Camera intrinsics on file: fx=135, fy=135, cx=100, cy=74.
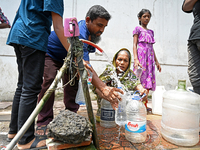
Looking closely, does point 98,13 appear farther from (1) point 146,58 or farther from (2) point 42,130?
(2) point 42,130

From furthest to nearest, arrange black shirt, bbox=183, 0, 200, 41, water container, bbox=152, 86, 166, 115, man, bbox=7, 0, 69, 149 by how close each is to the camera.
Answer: water container, bbox=152, 86, 166, 115 → black shirt, bbox=183, 0, 200, 41 → man, bbox=7, 0, 69, 149

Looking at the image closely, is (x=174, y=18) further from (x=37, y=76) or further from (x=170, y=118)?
(x=37, y=76)

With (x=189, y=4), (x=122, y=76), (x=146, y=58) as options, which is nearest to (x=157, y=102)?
(x=146, y=58)

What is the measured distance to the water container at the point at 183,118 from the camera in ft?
4.99

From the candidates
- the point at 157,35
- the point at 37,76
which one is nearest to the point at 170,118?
the point at 37,76

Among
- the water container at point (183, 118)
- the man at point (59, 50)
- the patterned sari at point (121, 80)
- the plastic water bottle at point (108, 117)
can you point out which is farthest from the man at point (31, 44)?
the water container at point (183, 118)

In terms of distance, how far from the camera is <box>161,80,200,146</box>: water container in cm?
152

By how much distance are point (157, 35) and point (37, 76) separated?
491cm

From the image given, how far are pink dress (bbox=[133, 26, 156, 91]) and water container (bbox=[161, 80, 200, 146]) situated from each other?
110 cm

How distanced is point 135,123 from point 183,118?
598 mm

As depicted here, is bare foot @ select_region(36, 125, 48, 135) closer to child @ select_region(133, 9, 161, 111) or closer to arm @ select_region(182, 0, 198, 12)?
child @ select_region(133, 9, 161, 111)

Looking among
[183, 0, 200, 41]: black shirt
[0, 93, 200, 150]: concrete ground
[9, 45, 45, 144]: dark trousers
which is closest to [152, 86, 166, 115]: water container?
[0, 93, 200, 150]: concrete ground

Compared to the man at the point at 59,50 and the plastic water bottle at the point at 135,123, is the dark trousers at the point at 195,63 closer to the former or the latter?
the plastic water bottle at the point at 135,123

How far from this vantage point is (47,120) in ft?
6.25
